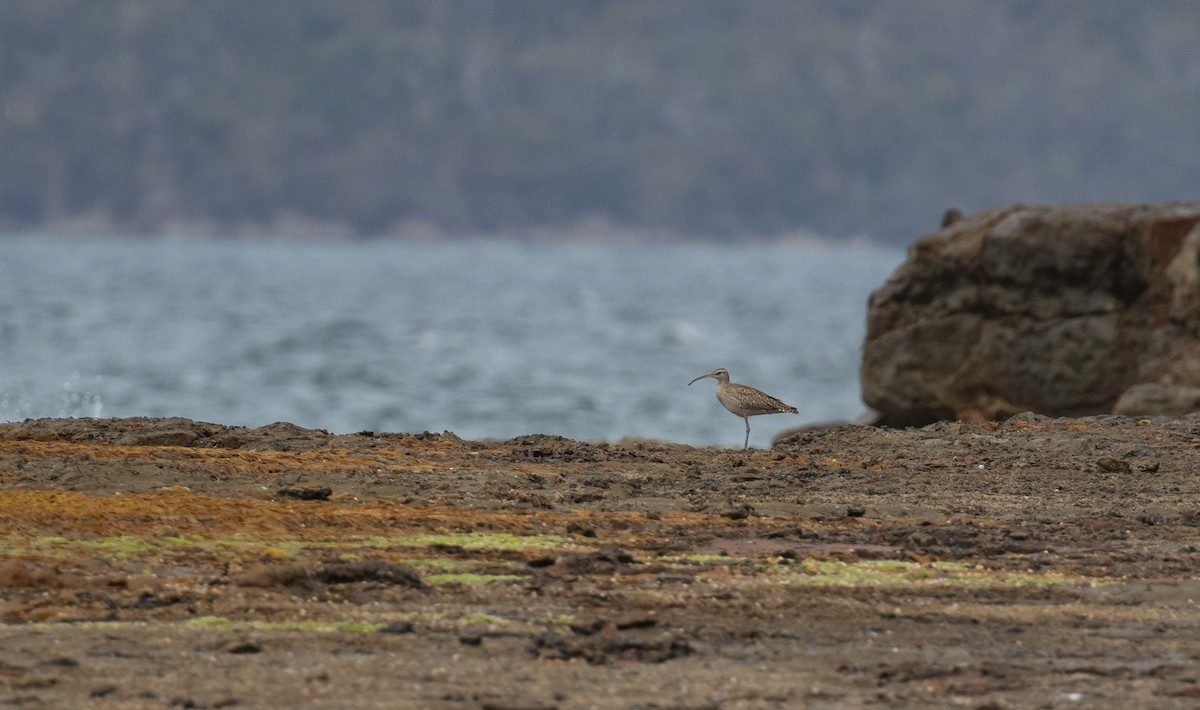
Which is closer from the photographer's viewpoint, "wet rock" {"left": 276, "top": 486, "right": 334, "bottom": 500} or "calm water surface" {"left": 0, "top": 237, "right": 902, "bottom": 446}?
"wet rock" {"left": 276, "top": 486, "right": 334, "bottom": 500}

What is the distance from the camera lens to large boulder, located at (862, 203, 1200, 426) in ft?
74.9

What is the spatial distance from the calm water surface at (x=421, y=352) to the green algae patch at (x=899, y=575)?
41.7 ft

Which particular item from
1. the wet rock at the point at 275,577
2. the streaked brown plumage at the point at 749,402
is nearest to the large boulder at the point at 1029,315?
the streaked brown plumage at the point at 749,402

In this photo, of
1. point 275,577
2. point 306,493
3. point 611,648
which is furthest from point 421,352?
point 611,648

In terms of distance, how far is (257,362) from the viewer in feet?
180

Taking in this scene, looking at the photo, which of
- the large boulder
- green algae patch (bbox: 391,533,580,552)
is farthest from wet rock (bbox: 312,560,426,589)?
the large boulder

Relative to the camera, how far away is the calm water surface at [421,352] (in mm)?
43969

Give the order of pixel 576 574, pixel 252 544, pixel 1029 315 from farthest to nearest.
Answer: pixel 1029 315 → pixel 252 544 → pixel 576 574

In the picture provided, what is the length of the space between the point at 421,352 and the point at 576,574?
51.6m

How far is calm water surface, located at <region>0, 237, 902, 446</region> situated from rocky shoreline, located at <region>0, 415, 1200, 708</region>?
946 cm

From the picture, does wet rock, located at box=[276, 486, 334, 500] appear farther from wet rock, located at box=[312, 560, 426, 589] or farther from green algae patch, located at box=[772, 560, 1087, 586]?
green algae patch, located at box=[772, 560, 1087, 586]

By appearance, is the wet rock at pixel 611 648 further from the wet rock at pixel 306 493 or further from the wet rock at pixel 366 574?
the wet rock at pixel 306 493

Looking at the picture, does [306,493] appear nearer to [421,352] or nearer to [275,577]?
[275,577]

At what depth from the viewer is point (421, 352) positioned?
→ 61.0m
